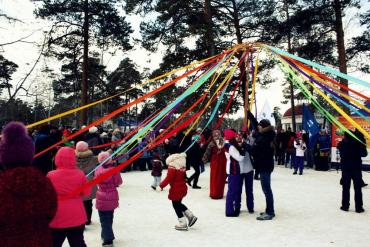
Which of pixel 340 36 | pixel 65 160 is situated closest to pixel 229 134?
pixel 65 160

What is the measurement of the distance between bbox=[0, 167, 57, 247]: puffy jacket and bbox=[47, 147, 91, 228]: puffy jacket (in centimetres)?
67

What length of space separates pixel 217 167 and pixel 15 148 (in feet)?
20.0

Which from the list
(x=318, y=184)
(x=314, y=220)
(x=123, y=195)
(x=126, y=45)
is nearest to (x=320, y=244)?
(x=314, y=220)

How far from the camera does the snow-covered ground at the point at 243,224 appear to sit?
5031 mm

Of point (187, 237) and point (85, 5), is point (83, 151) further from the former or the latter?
point (85, 5)

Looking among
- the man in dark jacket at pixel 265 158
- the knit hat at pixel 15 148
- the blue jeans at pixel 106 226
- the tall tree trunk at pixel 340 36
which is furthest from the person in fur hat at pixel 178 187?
the tall tree trunk at pixel 340 36

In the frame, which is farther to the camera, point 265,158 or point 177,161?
point 265,158

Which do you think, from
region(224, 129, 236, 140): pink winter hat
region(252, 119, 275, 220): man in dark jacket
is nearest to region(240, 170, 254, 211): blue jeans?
region(252, 119, 275, 220): man in dark jacket

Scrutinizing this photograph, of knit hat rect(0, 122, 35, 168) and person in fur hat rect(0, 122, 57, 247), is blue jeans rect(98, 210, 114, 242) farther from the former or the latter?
knit hat rect(0, 122, 35, 168)

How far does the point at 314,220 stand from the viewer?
20.2ft

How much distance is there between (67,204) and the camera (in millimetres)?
3484

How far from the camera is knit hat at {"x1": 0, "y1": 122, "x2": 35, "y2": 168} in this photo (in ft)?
8.93

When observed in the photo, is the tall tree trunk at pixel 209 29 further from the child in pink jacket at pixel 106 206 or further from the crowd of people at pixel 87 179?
the child in pink jacket at pixel 106 206

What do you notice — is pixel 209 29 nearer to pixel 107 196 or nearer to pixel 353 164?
pixel 353 164
